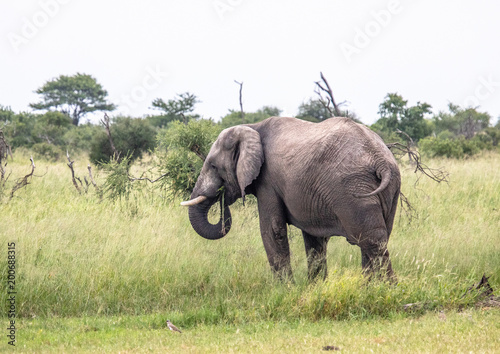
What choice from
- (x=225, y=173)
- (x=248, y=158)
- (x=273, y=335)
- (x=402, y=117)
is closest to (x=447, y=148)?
(x=402, y=117)

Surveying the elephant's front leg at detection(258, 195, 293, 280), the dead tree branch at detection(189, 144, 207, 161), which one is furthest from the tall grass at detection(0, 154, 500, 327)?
the dead tree branch at detection(189, 144, 207, 161)

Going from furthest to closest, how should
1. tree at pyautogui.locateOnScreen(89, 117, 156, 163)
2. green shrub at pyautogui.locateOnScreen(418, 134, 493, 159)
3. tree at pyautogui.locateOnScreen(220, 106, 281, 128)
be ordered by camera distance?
tree at pyautogui.locateOnScreen(220, 106, 281, 128)
green shrub at pyautogui.locateOnScreen(418, 134, 493, 159)
tree at pyautogui.locateOnScreen(89, 117, 156, 163)

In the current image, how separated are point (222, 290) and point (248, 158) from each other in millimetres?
1672

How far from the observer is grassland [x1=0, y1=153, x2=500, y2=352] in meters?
5.77

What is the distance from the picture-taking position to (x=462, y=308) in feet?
21.9

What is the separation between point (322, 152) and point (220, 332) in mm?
2224

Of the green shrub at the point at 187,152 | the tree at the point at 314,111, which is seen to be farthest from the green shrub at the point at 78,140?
the green shrub at the point at 187,152

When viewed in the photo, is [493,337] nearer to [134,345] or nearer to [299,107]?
[134,345]

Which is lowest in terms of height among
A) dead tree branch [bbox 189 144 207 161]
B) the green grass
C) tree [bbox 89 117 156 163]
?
the green grass

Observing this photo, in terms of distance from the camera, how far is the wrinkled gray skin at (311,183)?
6.58 metres

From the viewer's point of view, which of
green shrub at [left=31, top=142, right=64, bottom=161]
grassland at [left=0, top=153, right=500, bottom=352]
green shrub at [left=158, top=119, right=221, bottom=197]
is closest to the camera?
grassland at [left=0, top=153, right=500, bottom=352]

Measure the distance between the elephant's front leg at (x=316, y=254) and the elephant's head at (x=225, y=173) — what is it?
3.63 feet

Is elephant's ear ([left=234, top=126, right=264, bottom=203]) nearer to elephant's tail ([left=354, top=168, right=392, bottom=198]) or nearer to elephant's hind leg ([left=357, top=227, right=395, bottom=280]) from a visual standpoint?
elephant's tail ([left=354, top=168, right=392, bottom=198])

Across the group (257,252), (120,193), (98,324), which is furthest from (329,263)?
(120,193)
